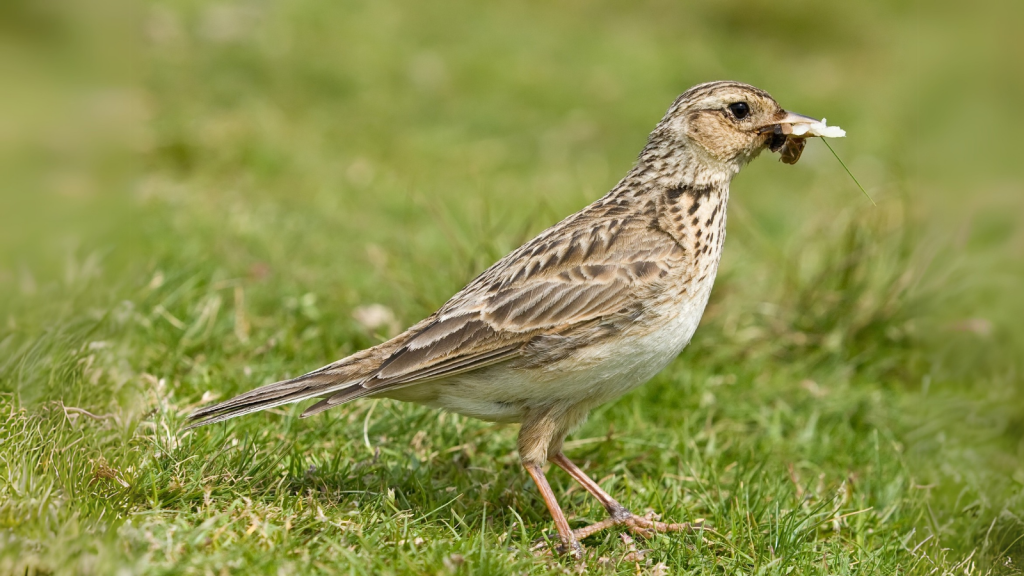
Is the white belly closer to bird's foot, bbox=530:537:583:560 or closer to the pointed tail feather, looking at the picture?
the pointed tail feather

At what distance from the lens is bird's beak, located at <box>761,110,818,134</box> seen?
4.53m

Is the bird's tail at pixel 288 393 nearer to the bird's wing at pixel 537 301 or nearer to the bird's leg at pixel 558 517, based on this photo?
the bird's wing at pixel 537 301

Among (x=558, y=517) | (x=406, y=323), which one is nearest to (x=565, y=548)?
(x=558, y=517)

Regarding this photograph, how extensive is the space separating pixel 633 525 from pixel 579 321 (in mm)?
907

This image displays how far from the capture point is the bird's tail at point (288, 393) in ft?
13.2

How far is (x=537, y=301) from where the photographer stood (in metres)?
4.32

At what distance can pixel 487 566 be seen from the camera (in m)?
3.60

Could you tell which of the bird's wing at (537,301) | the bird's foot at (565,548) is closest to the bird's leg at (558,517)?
the bird's foot at (565,548)

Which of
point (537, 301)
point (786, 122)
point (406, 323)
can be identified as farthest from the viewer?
point (406, 323)

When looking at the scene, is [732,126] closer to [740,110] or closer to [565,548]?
[740,110]

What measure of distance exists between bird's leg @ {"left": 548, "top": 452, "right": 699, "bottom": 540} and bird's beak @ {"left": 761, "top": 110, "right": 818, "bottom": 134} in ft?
5.80

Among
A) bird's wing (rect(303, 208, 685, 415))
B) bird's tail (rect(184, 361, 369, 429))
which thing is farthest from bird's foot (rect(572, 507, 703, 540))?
bird's tail (rect(184, 361, 369, 429))

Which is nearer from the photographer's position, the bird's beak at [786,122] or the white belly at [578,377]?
the white belly at [578,377]

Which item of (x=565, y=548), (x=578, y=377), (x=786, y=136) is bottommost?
(x=565, y=548)
